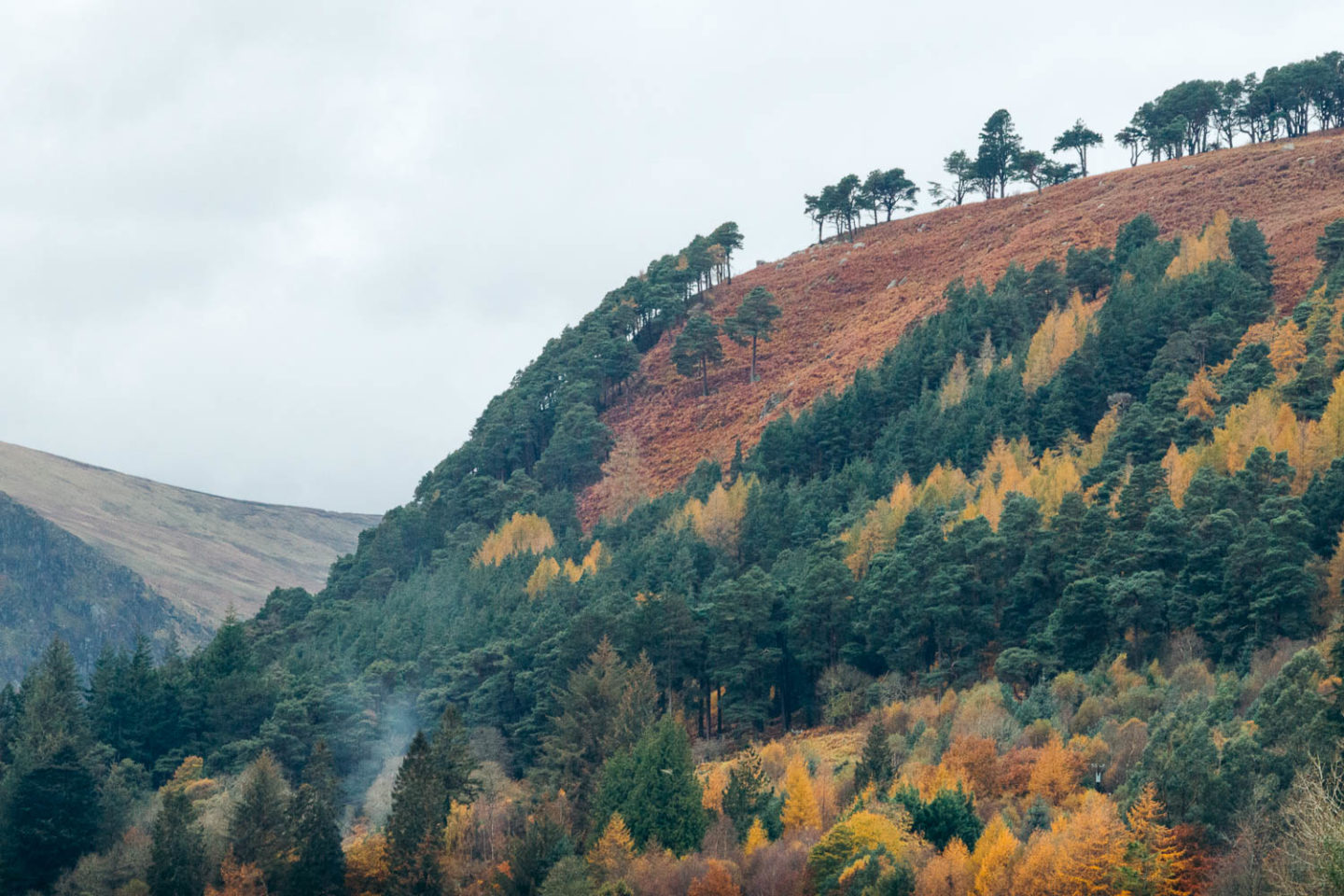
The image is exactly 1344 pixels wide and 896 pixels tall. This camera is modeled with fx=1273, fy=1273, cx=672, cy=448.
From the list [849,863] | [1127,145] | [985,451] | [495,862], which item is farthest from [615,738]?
[1127,145]

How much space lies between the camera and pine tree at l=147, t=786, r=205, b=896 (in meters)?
64.8

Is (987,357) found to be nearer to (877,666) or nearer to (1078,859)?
(877,666)

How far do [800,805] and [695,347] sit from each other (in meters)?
85.3

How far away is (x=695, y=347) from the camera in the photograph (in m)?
140

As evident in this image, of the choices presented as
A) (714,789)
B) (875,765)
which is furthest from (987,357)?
(875,765)

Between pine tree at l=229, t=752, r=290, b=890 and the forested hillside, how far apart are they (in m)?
0.14

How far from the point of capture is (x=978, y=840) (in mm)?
51062

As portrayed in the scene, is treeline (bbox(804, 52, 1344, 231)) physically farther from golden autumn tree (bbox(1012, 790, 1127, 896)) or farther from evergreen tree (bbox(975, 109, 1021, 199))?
golden autumn tree (bbox(1012, 790, 1127, 896))

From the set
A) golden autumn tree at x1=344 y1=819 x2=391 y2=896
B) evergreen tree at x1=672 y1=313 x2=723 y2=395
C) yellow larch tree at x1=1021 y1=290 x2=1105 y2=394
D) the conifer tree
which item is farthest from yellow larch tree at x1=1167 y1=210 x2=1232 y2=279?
golden autumn tree at x1=344 y1=819 x2=391 y2=896

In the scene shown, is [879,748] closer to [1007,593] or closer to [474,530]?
[1007,593]

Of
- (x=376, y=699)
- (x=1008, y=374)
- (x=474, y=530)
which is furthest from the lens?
(x=474, y=530)

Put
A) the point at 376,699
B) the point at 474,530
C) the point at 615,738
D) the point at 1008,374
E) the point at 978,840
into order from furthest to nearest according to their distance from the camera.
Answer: the point at 474,530
the point at 1008,374
the point at 376,699
the point at 615,738
the point at 978,840

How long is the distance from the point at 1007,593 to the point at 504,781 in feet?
107

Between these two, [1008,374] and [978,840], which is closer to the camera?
[978,840]
